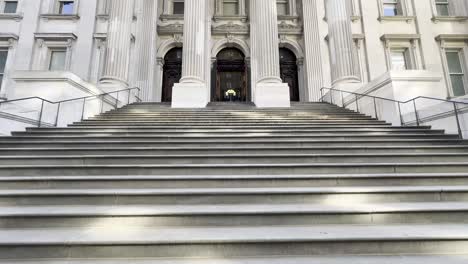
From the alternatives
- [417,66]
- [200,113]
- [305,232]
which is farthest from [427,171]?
[417,66]

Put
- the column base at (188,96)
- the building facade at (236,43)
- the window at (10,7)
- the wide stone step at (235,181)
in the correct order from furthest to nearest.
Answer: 1. the window at (10,7)
2. the building facade at (236,43)
3. the column base at (188,96)
4. the wide stone step at (235,181)

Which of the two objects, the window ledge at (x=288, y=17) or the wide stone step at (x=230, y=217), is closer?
the wide stone step at (x=230, y=217)

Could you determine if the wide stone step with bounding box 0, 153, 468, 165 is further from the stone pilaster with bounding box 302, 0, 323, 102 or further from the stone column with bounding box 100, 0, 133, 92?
the stone pilaster with bounding box 302, 0, 323, 102

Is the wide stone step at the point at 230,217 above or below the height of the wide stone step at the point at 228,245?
above

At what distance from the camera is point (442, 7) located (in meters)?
16.6

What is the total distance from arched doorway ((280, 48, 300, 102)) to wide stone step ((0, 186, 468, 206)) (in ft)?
46.7

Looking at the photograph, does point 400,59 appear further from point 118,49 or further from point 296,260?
point 296,260

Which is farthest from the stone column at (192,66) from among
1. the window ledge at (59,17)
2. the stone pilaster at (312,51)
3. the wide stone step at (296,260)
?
the wide stone step at (296,260)

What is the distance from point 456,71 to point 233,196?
61.8 feet

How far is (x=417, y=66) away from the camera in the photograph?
1541 cm

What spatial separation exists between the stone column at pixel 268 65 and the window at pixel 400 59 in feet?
28.4

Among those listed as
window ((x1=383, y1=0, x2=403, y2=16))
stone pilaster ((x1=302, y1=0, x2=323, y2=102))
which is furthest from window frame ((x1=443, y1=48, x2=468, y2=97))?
stone pilaster ((x1=302, y1=0, x2=323, y2=102))

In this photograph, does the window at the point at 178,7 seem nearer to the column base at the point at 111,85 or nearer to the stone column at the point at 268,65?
the stone column at the point at 268,65

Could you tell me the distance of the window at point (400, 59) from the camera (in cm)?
1583
